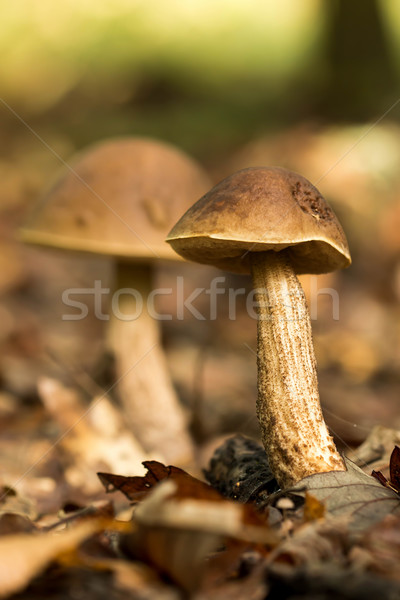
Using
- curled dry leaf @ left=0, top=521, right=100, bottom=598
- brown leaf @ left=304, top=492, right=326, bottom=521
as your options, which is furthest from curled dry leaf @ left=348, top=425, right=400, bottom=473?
curled dry leaf @ left=0, top=521, right=100, bottom=598

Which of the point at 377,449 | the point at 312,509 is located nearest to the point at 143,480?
the point at 312,509

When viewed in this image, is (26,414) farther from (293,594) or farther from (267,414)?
(293,594)

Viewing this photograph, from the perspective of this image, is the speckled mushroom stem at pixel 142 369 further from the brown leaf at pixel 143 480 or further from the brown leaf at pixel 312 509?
the brown leaf at pixel 312 509

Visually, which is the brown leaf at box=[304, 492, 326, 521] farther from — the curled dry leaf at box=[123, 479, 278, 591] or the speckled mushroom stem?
the speckled mushroom stem

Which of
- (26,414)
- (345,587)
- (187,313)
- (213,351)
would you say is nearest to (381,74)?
(187,313)

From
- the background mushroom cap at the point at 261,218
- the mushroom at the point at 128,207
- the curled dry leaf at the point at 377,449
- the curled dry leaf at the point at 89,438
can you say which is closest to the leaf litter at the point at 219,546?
the curled dry leaf at the point at 377,449

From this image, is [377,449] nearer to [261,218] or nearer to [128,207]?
[261,218]
